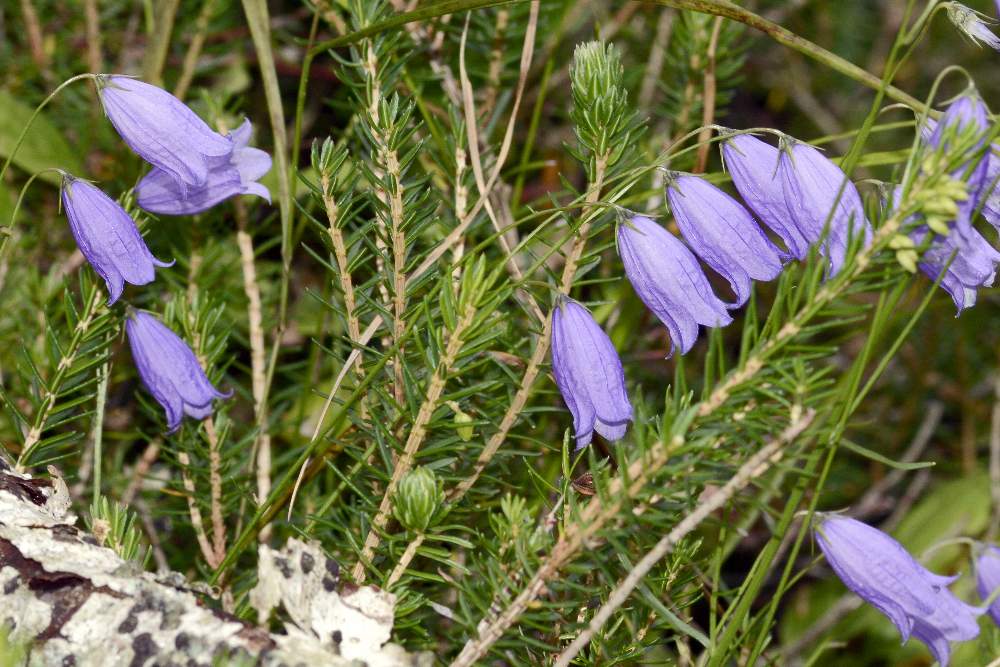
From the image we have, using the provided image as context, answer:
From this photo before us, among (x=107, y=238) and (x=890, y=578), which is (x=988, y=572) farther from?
(x=107, y=238)

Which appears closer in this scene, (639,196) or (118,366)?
(639,196)

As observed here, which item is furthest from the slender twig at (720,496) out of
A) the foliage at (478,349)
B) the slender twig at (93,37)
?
the slender twig at (93,37)

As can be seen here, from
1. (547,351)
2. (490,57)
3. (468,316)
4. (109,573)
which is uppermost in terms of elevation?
(490,57)

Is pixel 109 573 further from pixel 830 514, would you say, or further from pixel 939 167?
pixel 939 167

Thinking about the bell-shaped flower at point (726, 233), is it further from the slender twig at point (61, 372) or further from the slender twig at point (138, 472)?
the slender twig at point (138, 472)

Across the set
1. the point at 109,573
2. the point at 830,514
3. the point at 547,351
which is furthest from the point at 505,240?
the point at 109,573

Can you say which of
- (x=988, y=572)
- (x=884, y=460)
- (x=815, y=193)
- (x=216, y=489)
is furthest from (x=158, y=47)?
(x=988, y=572)
